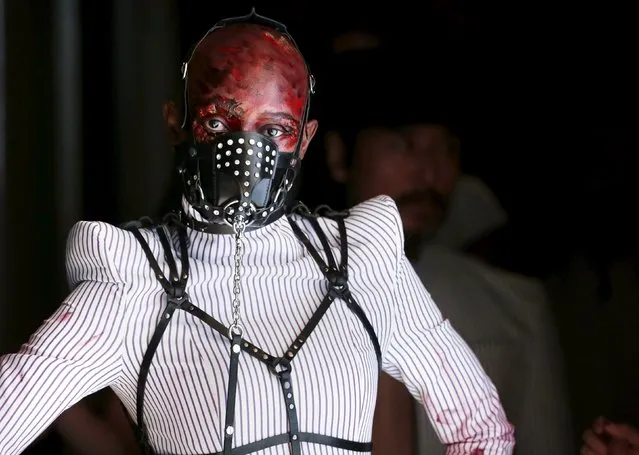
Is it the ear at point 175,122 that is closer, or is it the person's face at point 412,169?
the ear at point 175,122

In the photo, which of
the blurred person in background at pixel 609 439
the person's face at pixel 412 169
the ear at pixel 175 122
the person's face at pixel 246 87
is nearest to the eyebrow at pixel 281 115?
the person's face at pixel 246 87

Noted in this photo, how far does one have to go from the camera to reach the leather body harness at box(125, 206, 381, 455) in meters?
0.96

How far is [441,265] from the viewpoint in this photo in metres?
1.35

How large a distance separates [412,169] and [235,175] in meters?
0.44

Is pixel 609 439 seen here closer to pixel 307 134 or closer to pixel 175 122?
pixel 307 134

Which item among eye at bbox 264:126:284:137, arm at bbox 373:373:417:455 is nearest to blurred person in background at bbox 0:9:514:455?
eye at bbox 264:126:284:137

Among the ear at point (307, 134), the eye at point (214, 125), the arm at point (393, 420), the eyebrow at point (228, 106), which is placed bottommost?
the arm at point (393, 420)

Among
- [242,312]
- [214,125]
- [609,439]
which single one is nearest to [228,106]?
[214,125]

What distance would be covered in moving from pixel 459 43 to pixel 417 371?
1.72 ft

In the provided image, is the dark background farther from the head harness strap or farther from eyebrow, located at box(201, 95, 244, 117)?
eyebrow, located at box(201, 95, 244, 117)

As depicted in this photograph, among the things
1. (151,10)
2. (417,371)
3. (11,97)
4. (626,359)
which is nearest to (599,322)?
→ (626,359)

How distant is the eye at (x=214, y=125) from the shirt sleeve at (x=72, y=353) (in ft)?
0.54

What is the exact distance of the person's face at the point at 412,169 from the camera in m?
1.34

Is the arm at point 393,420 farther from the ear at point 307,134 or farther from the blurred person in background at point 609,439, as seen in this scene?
the ear at point 307,134
